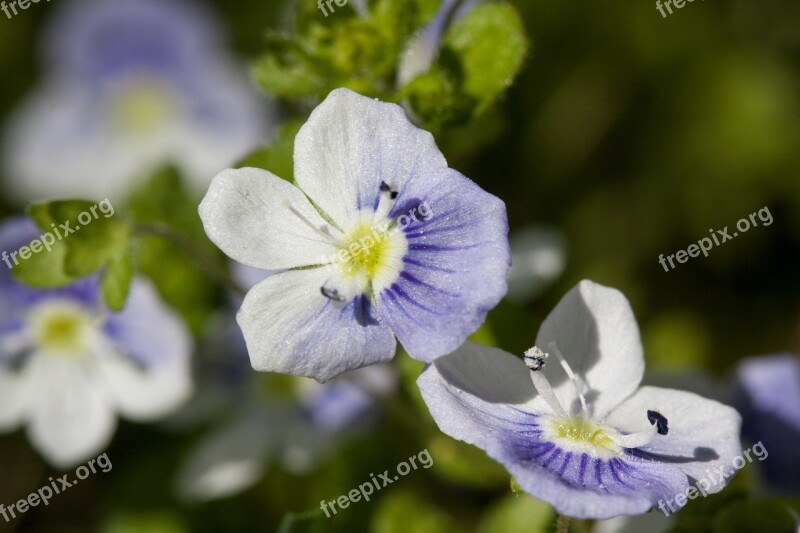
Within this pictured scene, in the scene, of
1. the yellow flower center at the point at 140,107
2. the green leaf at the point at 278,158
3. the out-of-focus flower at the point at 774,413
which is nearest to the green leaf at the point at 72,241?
the green leaf at the point at 278,158

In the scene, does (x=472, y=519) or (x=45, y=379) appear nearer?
(x=45, y=379)

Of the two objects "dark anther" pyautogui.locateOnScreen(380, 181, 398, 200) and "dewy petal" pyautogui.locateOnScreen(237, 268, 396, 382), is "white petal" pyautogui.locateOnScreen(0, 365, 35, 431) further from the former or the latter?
"dark anther" pyautogui.locateOnScreen(380, 181, 398, 200)

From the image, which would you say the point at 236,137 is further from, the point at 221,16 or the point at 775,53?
the point at 775,53

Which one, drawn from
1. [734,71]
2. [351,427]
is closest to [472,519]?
[351,427]

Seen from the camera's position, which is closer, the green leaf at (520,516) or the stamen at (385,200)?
the stamen at (385,200)

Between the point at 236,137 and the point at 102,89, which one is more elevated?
the point at 102,89

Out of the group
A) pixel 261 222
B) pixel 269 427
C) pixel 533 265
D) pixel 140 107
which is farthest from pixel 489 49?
pixel 140 107

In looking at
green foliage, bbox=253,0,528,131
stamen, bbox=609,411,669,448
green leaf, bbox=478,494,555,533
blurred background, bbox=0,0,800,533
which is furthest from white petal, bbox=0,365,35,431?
stamen, bbox=609,411,669,448

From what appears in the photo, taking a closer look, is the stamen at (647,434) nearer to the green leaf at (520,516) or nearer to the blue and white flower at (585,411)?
the blue and white flower at (585,411)
